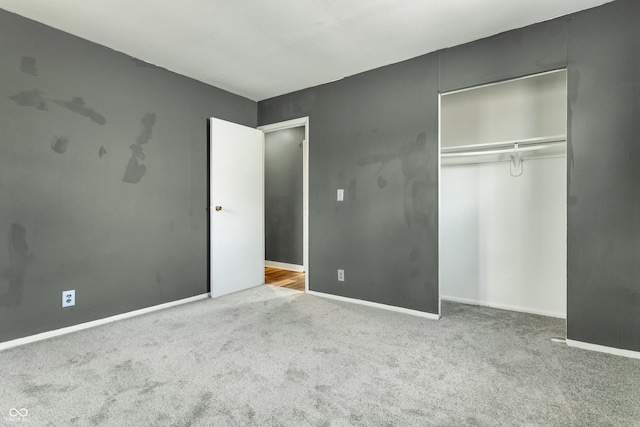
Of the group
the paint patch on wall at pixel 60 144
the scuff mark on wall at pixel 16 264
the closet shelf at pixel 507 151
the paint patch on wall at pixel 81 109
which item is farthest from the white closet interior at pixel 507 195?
the scuff mark on wall at pixel 16 264

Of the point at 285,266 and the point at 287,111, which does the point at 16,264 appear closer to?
the point at 287,111

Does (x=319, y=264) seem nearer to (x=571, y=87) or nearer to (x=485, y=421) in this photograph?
(x=485, y=421)

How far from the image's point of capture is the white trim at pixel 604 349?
2.06 meters

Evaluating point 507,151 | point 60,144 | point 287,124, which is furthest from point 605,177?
point 60,144

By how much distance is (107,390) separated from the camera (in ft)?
5.52

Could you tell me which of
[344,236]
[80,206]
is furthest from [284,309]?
[80,206]

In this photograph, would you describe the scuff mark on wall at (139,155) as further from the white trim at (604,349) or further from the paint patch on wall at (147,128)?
the white trim at (604,349)

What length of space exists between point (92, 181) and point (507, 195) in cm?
373

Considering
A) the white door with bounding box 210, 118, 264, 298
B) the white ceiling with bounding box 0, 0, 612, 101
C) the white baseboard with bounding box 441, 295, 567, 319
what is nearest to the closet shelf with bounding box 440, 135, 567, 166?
the white ceiling with bounding box 0, 0, 612, 101

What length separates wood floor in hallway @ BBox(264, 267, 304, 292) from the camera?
13.4 ft

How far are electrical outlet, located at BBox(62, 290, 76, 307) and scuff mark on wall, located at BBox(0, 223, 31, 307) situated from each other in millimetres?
259

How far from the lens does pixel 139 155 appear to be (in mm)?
2943

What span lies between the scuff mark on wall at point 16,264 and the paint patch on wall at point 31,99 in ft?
2.90

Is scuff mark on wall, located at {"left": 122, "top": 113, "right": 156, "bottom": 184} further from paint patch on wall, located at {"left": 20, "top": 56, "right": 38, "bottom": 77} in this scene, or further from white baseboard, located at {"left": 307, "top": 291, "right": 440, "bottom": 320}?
white baseboard, located at {"left": 307, "top": 291, "right": 440, "bottom": 320}
